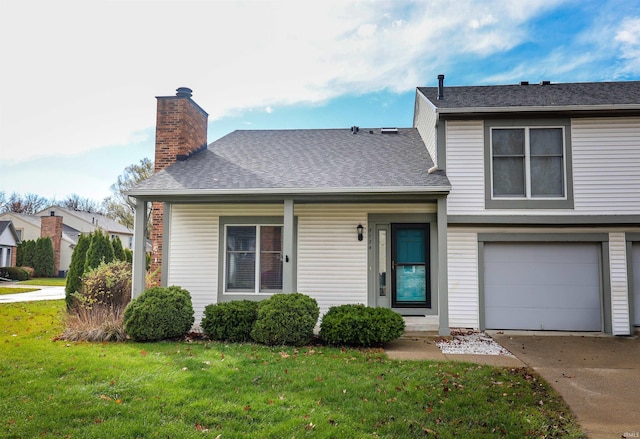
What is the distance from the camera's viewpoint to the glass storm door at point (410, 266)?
967 cm

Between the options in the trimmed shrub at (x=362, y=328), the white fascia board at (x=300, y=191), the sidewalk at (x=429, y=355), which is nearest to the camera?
the sidewalk at (x=429, y=355)

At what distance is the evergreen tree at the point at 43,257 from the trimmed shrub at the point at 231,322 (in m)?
30.6

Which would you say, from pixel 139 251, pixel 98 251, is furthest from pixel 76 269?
pixel 139 251

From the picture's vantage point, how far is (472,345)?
301 inches

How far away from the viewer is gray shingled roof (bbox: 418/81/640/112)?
9.02m

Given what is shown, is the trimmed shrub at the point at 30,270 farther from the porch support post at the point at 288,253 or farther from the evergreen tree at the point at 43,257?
the porch support post at the point at 288,253

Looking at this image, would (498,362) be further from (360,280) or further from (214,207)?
(214,207)

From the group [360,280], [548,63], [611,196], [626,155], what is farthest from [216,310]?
[548,63]

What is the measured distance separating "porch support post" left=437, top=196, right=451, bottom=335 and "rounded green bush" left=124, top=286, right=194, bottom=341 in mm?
5105

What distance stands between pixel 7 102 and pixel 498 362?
12033 mm

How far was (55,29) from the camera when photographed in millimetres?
8555

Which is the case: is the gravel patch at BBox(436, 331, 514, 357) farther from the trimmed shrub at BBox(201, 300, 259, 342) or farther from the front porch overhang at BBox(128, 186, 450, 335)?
the trimmed shrub at BBox(201, 300, 259, 342)

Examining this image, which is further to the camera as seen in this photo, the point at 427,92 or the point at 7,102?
the point at 427,92

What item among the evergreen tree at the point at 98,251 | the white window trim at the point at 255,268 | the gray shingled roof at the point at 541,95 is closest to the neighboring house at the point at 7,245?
the evergreen tree at the point at 98,251
